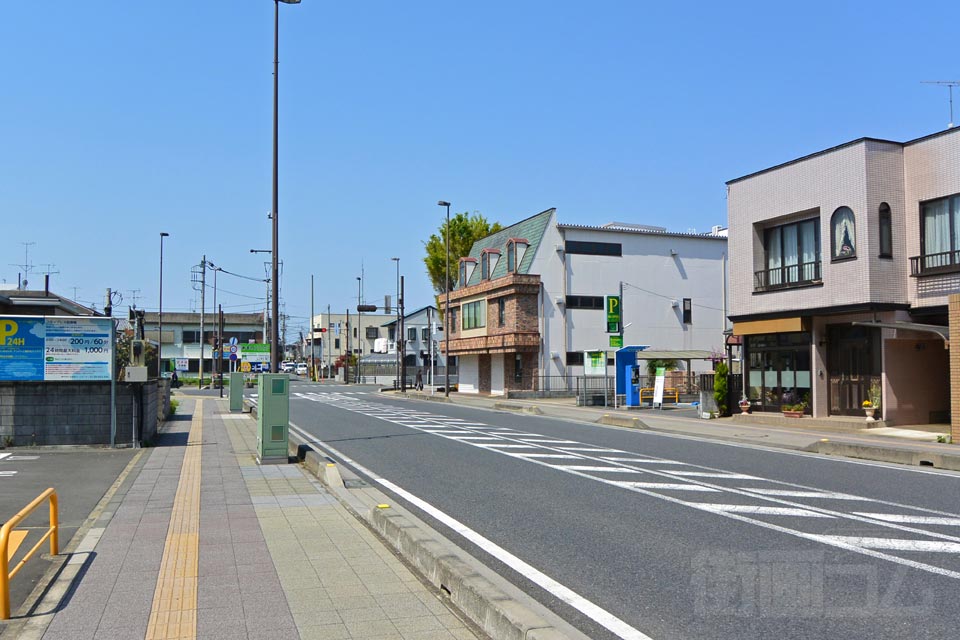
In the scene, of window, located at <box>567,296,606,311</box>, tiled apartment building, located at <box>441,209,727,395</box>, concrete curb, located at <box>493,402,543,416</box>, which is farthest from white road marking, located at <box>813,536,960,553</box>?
window, located at <box>567,296,606,311</box>

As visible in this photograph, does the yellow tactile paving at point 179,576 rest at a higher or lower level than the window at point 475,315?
lower

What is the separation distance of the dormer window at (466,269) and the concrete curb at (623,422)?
2931 cm

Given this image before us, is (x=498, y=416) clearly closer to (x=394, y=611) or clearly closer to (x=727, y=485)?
(x=727, y=485)

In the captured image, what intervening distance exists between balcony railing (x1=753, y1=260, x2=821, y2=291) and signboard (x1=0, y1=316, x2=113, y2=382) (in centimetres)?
1912

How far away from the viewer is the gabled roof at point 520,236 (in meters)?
47.9

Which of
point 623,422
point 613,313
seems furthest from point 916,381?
point 613,313

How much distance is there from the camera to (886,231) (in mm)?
22688

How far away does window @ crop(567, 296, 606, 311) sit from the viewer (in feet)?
158

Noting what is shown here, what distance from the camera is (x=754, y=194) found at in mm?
26828

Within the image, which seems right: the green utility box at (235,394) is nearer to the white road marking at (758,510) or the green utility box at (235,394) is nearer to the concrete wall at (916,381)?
the concrete wall at (916,381)

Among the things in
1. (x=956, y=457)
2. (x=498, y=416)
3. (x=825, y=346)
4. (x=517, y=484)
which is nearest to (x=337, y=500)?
(x=517, y=484)

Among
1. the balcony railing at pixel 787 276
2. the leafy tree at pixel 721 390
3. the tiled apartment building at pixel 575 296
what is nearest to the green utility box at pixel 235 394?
the tiled apartment building at pixel 575 296

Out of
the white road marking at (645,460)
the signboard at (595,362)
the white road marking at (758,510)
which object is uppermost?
the signboard at (595,362)

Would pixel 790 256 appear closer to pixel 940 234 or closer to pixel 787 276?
pixel 787 276
